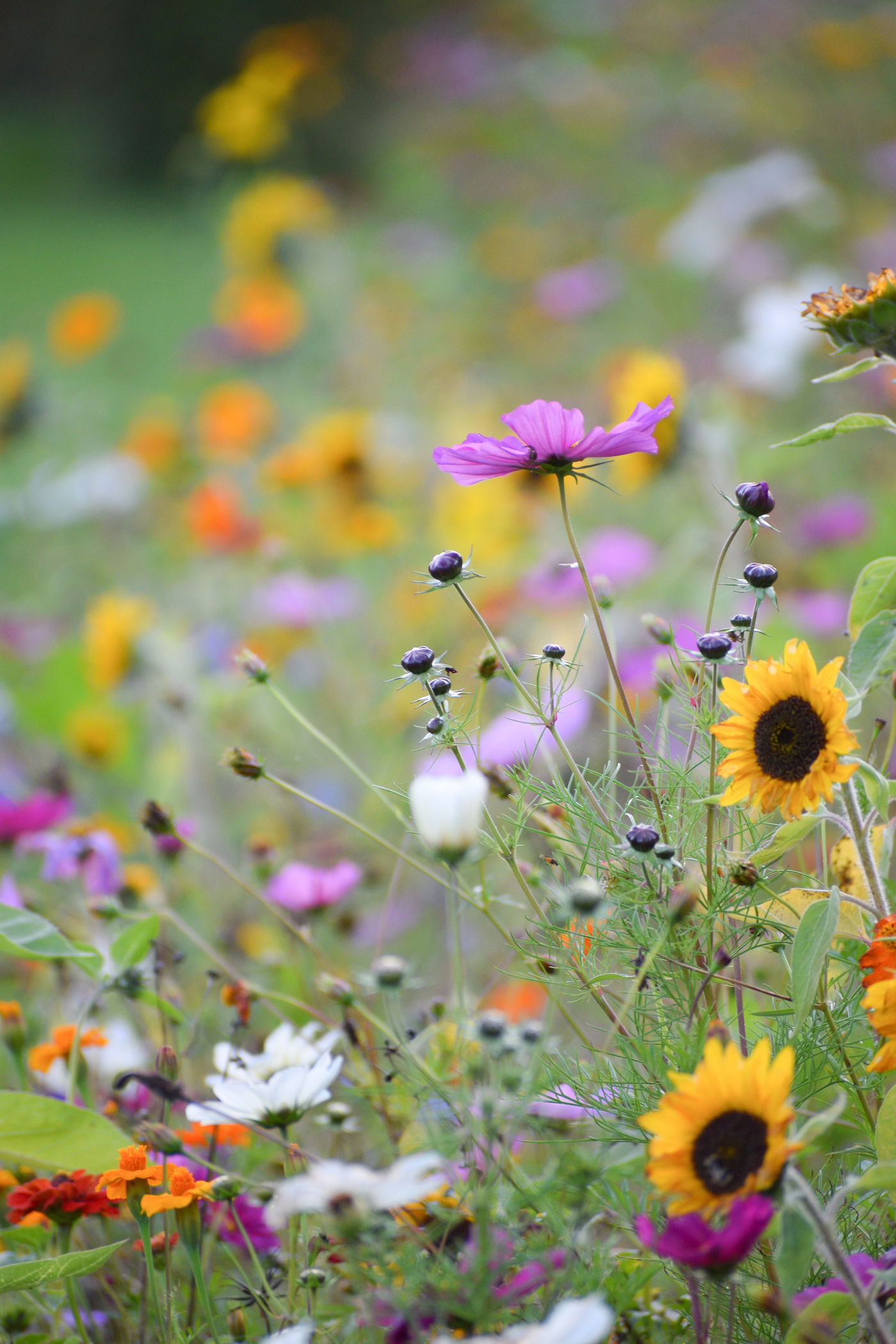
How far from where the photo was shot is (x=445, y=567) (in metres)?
0.32

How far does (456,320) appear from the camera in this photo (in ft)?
6.23

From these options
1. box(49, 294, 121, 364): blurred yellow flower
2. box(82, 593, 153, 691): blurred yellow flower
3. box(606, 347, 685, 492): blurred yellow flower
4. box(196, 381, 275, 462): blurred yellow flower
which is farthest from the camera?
box(49, 294, 121, 364): blurred yellow flower

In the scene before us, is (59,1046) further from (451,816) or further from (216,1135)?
(451,816)

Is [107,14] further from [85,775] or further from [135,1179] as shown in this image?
[135,1179]

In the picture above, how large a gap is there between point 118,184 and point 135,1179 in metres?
5.50

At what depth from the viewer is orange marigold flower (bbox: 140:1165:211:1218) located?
0.30 meters

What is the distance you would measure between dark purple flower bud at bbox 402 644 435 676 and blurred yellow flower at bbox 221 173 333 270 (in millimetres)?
1766

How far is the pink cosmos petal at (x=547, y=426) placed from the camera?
0.31m

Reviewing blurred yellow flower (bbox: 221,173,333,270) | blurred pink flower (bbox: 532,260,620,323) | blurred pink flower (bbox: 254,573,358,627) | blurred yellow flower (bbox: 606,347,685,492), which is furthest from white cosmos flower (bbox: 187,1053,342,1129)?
blurred yellow flower (bbox: 221,173,333,270)

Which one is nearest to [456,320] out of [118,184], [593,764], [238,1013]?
[593,764]

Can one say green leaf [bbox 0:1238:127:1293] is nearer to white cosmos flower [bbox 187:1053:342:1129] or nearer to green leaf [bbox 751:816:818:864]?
white cosmos flower [bbox 187:1053:342:1129]

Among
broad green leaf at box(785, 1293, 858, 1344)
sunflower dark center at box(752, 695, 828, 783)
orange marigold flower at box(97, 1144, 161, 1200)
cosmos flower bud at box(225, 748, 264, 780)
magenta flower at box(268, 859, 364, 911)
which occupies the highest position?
sunflower dark center at box(752, 695, 828, 783)

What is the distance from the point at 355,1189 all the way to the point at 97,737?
0.73 metres

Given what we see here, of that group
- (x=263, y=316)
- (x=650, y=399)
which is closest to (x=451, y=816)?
(x=650, y=399)
